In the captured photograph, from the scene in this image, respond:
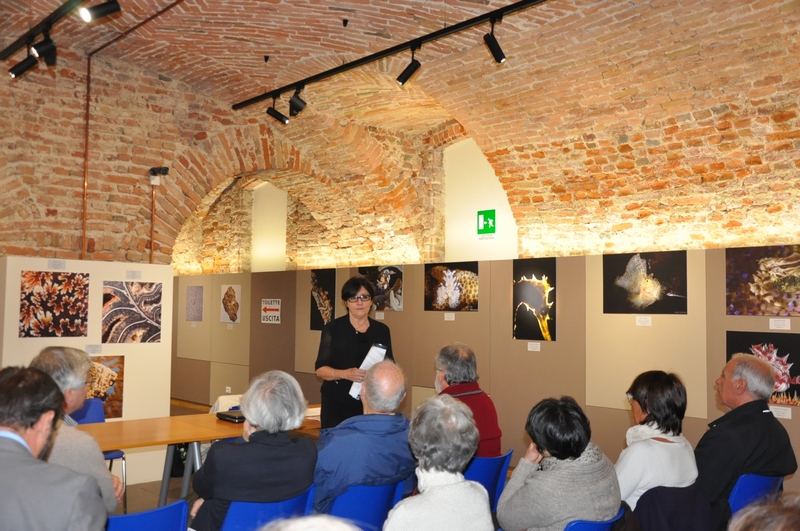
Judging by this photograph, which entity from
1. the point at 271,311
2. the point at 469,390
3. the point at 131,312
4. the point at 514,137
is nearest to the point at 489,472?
the point at 469,390

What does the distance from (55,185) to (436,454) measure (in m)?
5.30

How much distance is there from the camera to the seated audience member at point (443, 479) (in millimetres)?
2326

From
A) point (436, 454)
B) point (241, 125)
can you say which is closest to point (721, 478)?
point (436, 454)

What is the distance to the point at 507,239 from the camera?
785cm

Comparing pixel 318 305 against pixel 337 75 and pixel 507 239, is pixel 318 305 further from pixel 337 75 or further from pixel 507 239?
pixel 337 75

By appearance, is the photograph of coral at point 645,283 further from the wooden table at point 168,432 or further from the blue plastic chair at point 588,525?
the blue plastic chair at point 588,525

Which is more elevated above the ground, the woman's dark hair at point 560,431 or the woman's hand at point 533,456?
the woman's dark hair at point 560,431

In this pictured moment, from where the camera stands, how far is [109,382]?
6215mm

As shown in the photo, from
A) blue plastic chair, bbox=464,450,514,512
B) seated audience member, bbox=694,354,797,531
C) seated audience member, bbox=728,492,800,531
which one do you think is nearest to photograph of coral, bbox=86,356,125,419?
blue plastic chair, bbox=464,450,514,512

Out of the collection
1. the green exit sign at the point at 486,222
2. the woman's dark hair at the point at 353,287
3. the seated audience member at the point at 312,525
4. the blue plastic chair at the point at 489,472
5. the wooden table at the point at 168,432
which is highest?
the green exit sign at the point at 486,222

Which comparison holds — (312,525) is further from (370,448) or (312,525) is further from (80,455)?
(80,455)

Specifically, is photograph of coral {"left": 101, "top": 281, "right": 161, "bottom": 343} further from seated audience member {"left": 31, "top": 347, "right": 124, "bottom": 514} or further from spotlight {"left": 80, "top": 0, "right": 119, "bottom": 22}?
seated audience member {"left": 31, "top": 347, "right": 124, "bottom": 514}

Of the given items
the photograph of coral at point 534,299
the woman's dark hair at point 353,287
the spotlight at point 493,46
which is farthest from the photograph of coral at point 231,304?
the spotlight at point 493,46

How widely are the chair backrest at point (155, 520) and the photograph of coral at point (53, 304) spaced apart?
3.93 m
